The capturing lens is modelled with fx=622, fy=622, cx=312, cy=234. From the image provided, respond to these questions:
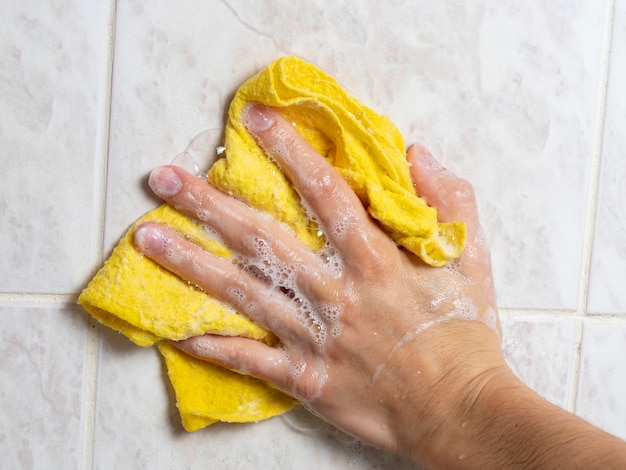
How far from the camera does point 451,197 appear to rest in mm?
611

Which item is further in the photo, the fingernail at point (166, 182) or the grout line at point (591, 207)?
the grout line at point (591, 207)

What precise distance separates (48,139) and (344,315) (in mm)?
317

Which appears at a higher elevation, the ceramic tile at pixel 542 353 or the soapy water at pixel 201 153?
the soapy water at pixel 201 153

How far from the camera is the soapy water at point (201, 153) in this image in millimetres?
587

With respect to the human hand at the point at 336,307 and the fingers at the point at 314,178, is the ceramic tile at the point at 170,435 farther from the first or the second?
the fingers at the point at 314,178

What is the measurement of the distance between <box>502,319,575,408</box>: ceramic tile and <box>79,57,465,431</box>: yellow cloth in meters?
0.16

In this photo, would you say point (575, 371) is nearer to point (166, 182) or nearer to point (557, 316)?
point (557, 316)

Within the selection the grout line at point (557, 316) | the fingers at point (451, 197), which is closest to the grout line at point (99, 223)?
the fingers at point (451, 197)

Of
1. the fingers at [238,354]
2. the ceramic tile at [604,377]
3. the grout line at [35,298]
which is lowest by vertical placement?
the ceramic tile at [604,377]

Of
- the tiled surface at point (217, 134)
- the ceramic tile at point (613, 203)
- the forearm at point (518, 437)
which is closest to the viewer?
the forearm at point (518, 437)

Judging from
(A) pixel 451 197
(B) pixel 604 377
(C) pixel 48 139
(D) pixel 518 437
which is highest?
(C) pixel 48 139

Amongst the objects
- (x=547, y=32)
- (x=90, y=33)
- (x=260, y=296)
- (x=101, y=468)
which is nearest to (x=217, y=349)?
(x=260, y=296)

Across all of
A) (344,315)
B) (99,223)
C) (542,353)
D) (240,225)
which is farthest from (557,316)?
(99,223)

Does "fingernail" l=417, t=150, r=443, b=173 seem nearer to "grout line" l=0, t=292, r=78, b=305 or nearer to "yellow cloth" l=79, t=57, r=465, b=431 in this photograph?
"yellow cloth" l=79, t=57, r=465, b=431
